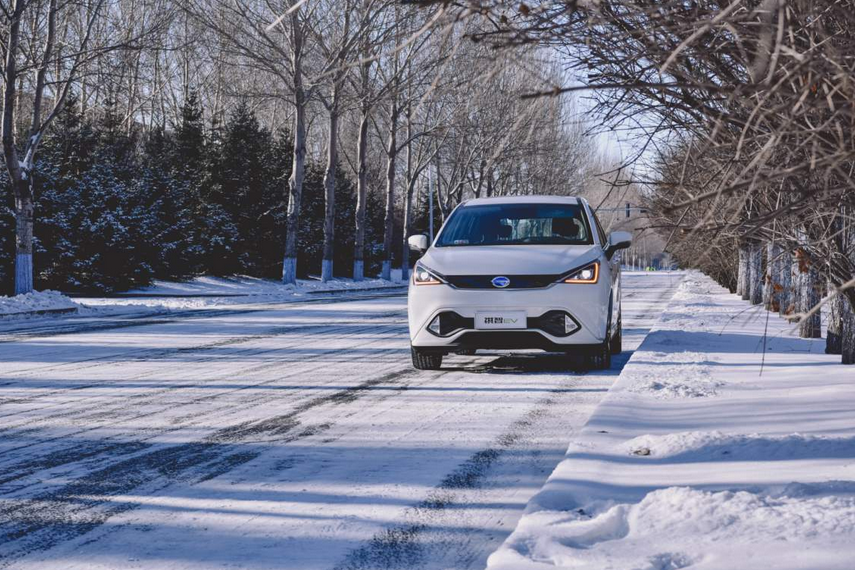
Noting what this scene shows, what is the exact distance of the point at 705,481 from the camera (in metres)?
4.20

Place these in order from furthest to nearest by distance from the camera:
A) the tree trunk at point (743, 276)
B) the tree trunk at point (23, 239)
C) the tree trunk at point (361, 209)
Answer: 1. the tree trunk at point (361, 209)
2. the tree trunk at point (23, 239)
3. the tree trunk at point (743, 276)

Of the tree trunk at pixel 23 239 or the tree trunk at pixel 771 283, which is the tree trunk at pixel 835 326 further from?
the tree trunk at pixel 23 239

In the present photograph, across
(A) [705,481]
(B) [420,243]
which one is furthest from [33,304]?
(A) [705,481]

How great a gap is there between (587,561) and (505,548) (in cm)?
31

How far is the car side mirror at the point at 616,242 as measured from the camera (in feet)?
30.4

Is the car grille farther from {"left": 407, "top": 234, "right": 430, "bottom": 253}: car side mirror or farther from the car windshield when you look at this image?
{"left": 407, "top": 234, "right": 430, "bottom": 253}: car side mirror

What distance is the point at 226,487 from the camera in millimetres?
4668

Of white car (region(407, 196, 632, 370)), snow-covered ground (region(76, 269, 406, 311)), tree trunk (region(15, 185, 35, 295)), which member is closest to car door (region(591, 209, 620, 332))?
white car (region(407, 196, 632, 370))

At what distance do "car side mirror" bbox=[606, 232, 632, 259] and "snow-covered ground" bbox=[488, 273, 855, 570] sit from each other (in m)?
1.81

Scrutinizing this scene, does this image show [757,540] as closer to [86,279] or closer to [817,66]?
[817,66]

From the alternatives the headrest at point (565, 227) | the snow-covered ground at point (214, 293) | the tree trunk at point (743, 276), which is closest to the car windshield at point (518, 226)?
the headrest at point (565, 227)

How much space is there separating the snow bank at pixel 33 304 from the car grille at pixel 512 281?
1190 cm

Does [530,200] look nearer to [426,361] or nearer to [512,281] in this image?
[512,281]

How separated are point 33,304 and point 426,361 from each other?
12549 millimetres
